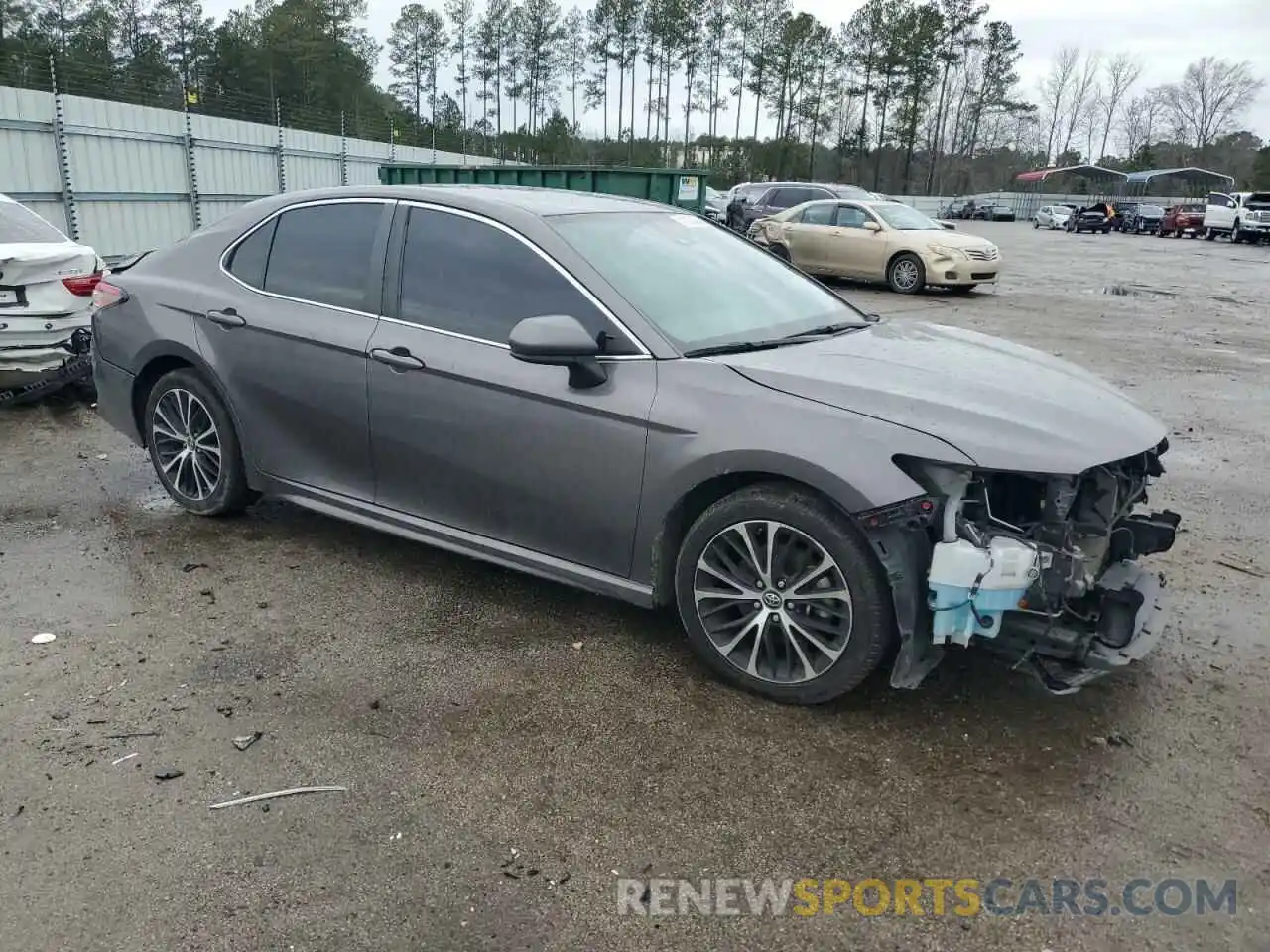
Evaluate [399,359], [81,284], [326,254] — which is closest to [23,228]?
[81,284]

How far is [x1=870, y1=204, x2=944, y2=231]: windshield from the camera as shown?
16750 millimetres

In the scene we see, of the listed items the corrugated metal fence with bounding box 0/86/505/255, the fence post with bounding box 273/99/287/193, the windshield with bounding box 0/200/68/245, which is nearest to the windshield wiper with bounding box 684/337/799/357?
the windshield with bounding box 0/200/68/245

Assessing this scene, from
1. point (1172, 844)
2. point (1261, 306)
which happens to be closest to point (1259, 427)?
point (1172, 844)

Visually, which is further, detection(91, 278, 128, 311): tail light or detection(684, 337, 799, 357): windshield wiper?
detection(91, 278, 128, 311): tail light

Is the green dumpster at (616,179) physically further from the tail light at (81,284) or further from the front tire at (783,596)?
the front tire at (783,596)

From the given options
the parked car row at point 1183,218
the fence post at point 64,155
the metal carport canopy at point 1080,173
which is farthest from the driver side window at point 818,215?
the metal carport canopy at point 1080,173

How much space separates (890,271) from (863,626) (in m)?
14.7

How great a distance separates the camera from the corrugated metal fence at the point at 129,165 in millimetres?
13367

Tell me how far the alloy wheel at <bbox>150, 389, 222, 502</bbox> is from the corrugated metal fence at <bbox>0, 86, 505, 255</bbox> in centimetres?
906

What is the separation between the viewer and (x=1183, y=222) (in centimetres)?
4347

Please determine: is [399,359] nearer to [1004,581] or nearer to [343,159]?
[1004,581]

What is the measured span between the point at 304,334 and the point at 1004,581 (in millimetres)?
3068

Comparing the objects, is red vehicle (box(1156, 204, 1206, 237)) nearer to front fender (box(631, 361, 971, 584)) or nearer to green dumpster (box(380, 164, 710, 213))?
green dumpster (box(380, 164, 710, 213))

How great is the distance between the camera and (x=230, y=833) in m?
2.71
